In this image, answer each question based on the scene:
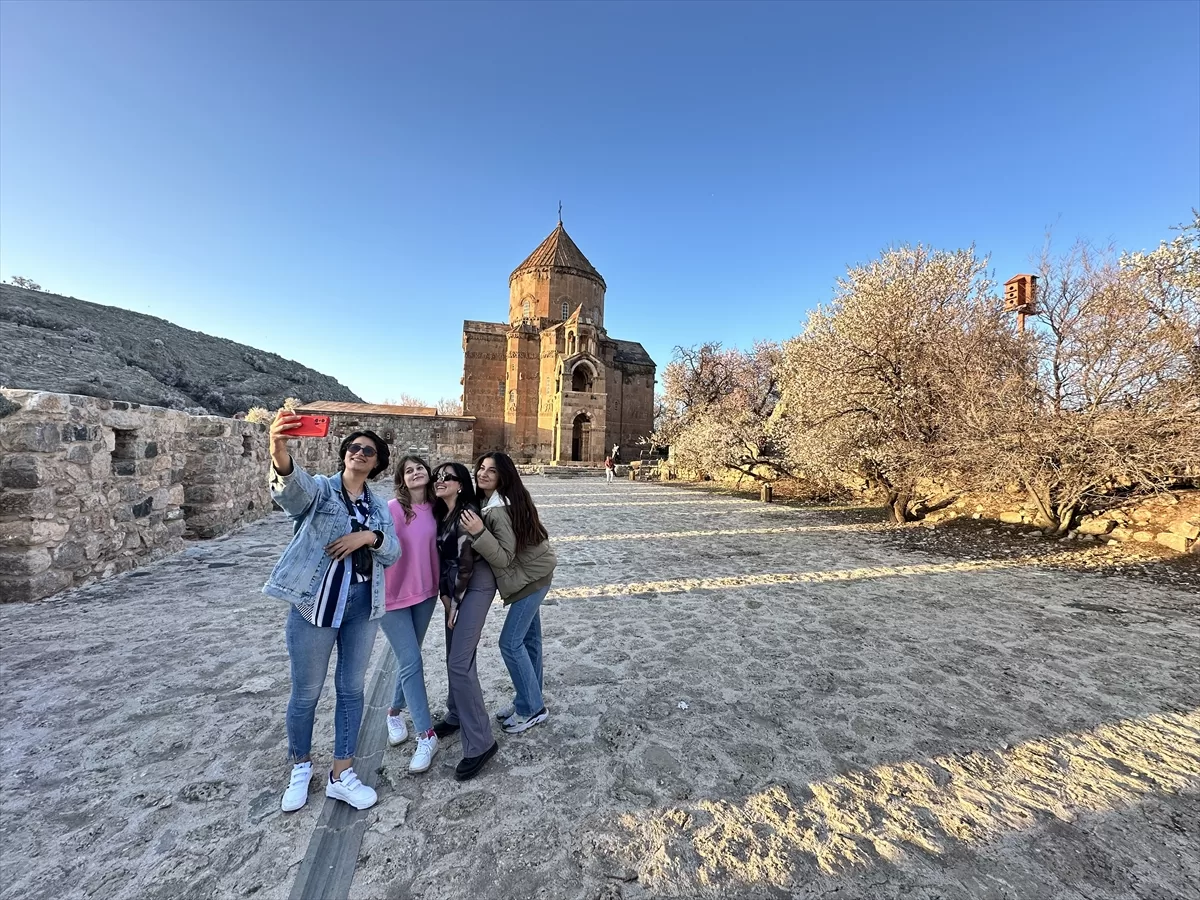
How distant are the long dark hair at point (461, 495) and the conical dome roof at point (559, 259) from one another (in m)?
29.7

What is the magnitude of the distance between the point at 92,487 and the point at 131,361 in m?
31.0

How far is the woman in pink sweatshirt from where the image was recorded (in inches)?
102

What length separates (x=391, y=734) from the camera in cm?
278

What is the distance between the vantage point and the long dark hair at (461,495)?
2.73m

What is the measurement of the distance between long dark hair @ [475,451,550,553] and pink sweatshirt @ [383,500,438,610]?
433 millimetres

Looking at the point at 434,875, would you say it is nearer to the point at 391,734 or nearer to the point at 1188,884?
the point at 391,734

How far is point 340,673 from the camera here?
2289 mm

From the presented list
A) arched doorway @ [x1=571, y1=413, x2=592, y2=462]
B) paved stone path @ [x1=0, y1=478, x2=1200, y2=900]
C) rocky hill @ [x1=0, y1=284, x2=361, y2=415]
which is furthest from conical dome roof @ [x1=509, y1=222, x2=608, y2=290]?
paved stone path @ [x1=0, y1=478, x2=1200, y2=900]

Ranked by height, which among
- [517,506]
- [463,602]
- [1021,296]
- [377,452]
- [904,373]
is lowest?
[463,602]

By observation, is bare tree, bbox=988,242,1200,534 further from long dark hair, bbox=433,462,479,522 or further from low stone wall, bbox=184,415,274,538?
low stone wall, bbox=184,415,274,538

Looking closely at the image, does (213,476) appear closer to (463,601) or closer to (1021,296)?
(463,601)

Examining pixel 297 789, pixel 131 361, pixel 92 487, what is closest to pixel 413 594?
pixel 297 789

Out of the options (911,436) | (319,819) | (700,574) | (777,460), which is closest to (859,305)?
(911,436)

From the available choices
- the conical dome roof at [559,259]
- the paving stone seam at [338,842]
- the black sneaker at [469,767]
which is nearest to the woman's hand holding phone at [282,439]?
the paving stone seam at [338,842]
